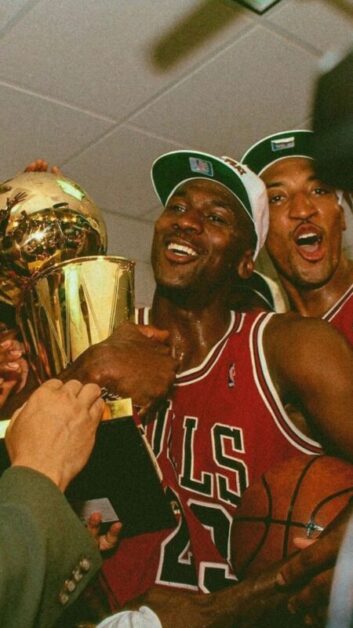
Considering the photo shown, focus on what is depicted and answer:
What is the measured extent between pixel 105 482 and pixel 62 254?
53 centimetres

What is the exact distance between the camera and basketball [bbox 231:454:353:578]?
4.14 ft

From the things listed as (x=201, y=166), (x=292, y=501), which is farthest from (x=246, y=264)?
(x=292, y=501)

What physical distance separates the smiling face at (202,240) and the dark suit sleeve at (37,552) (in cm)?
97

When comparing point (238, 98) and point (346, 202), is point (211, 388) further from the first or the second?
point (238, 98)

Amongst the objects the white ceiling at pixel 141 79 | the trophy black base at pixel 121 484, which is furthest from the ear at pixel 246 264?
the trophy black base at pixel 121 484

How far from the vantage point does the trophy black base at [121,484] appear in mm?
1095

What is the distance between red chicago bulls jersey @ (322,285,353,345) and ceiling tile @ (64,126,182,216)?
1.64 meters

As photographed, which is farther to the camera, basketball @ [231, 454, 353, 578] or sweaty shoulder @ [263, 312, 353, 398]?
sweaty shoulder @ [263, 312, 353, 398]

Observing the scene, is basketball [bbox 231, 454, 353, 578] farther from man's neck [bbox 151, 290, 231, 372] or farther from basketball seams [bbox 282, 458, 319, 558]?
man's neck [bbox 151, 290, 231, 372]

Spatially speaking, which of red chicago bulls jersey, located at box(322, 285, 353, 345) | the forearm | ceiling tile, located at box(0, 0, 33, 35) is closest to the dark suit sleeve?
the forearm

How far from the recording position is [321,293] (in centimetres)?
229

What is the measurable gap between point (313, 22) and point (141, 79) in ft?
2.37

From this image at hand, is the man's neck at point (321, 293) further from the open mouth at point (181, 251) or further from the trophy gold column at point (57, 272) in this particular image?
the trophy gold column at point (57, 272)

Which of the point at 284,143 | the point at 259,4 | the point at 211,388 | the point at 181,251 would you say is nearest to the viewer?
the point at 259,4
